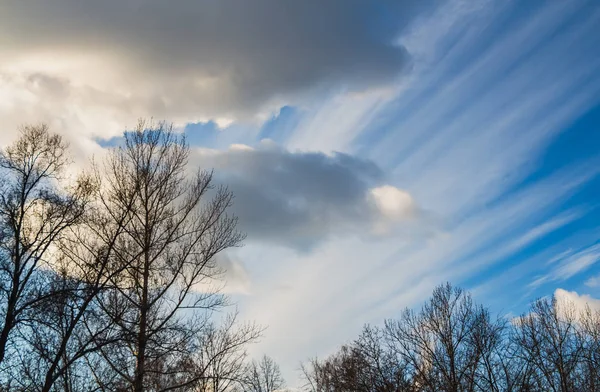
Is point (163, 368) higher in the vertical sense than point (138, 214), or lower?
lower

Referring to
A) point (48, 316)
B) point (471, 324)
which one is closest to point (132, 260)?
point (48, 316)

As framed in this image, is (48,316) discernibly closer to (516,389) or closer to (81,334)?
(81,334)

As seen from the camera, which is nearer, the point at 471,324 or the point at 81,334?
the point at 81,334

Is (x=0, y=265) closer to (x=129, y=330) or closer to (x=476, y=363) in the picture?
(x=129, y=330)

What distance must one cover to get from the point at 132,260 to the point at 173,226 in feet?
6.40

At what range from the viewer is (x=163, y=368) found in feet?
58.7

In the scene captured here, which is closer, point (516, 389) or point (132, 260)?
point (132, 260)

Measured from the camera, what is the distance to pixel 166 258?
18.2 m

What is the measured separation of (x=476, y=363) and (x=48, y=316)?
861 inches

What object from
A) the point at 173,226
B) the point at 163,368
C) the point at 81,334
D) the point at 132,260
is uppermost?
the point at 173,226

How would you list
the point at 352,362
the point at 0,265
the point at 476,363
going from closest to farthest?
the point at 0,265, the point at 476,363, the point at 352,362

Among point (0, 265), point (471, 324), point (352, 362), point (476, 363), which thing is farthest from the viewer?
point (352, 362)

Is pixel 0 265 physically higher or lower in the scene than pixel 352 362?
higher

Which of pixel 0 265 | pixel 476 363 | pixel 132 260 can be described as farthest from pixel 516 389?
pixel 0 265
